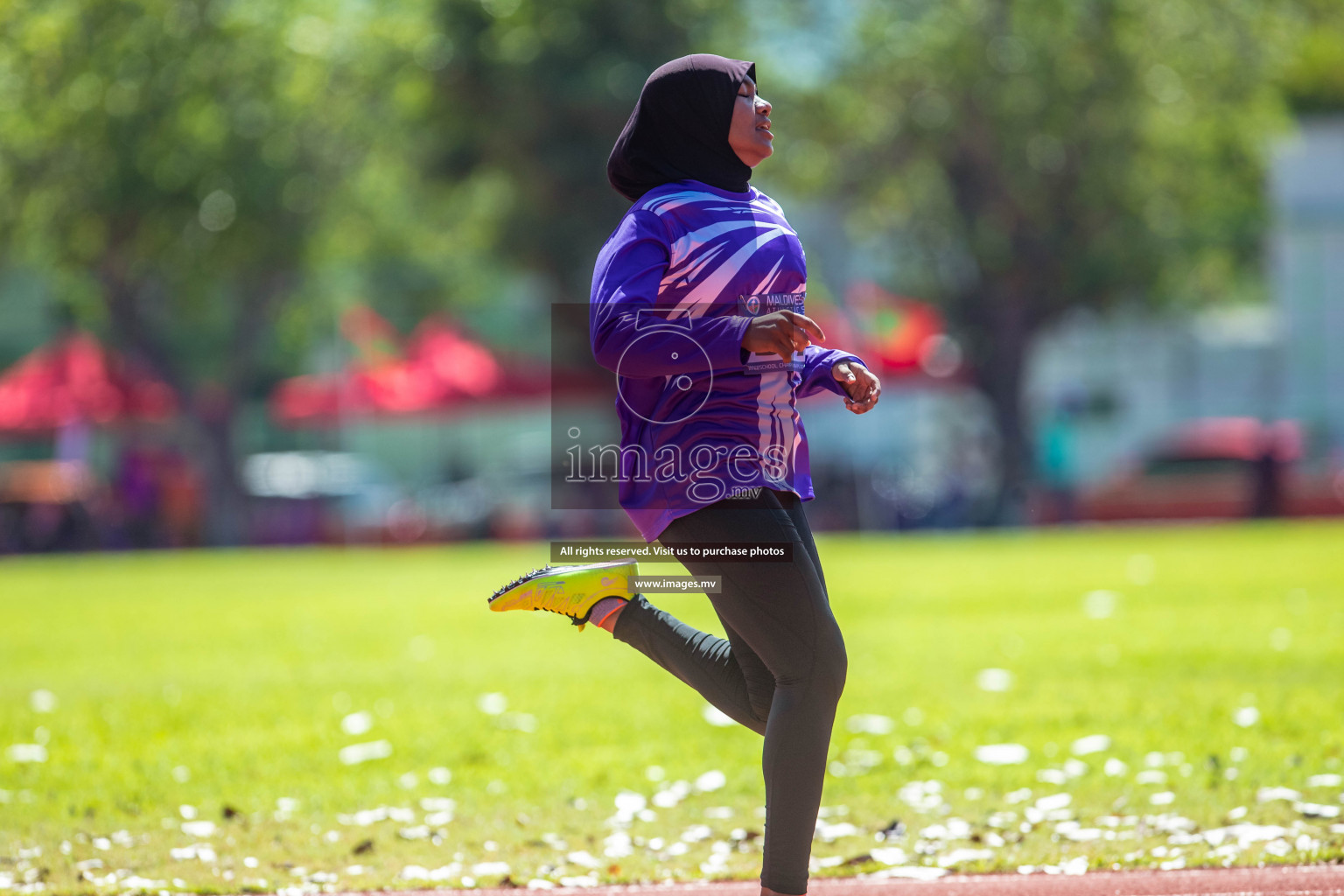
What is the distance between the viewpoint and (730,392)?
322cm

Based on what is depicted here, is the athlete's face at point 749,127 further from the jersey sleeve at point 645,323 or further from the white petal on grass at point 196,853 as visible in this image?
the white petal on grass at point 196,853

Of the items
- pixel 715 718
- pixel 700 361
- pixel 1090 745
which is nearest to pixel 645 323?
pixel 700 361

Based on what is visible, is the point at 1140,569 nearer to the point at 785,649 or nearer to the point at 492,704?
the point at 492,704

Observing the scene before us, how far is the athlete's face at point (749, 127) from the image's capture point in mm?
3334

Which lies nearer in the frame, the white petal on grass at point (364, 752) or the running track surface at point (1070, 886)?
the running track surface at point (1070, 886)

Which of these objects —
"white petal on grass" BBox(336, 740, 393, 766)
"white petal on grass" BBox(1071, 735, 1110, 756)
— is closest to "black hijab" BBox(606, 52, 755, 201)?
"white petal on grass" BBox(1071, 735, 1110, 756)

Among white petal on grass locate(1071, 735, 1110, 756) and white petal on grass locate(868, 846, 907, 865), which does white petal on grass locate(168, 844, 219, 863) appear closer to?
white petal on grass locate(868, 846, 907, 865)

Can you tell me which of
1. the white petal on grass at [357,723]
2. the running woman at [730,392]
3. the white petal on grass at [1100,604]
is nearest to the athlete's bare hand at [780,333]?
the running woman at [730,392]

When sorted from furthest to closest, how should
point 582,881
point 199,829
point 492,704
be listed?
1. point 492,704
2. point 199,829
3. point 582,881

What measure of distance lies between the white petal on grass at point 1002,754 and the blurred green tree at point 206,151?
72.1 ft

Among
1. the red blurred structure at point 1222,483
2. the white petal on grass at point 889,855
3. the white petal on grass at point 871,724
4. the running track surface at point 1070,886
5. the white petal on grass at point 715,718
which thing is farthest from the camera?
the red blurred structure at point 1222,483

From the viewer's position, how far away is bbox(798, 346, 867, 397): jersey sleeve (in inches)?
133

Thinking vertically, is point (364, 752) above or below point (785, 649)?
below

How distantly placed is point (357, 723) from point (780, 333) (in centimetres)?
465
